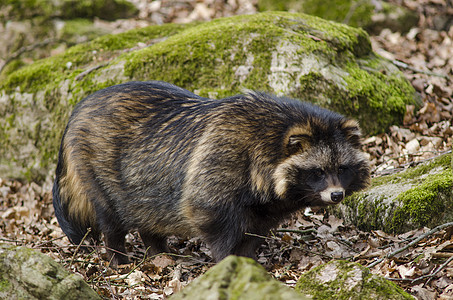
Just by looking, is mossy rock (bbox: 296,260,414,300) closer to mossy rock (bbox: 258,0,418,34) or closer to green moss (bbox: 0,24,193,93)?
green moss (bbox: 0,24,193,93)

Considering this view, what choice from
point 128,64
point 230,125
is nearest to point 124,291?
point 230,125

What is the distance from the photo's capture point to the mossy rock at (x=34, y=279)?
3797 millimetres

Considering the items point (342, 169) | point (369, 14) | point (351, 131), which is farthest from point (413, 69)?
point (342, 169)

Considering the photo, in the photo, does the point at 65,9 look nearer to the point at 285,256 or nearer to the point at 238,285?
the point at 285,256

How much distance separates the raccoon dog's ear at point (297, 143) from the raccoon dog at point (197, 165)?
10mm

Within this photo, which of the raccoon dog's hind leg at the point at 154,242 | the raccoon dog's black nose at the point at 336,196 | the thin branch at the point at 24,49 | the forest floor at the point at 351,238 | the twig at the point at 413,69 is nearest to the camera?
→ the forest floor at the point at 351,238

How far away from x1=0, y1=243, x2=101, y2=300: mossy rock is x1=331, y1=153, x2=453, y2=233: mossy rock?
3.50 metres

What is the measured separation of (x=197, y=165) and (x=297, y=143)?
1.08 m

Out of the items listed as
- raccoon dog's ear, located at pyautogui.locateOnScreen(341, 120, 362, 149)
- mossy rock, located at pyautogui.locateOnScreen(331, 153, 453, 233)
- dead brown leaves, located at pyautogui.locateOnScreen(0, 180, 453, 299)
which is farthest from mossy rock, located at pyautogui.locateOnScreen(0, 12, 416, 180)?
raccoon dog's ear, located at pyautogui.locateOnScreen(341, 120, 362, 149)

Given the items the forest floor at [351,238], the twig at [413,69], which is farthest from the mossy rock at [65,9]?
the twig at [413,69]

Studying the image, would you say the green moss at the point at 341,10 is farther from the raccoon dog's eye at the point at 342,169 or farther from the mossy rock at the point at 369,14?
the raccoon dog's eye at the point at 342,169

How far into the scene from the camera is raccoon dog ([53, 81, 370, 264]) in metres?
5.25

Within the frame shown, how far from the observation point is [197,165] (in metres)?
5.47

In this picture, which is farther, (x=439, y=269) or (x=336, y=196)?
(x=336, y=196)
